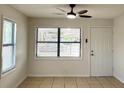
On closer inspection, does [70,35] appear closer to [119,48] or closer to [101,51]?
[101,51]

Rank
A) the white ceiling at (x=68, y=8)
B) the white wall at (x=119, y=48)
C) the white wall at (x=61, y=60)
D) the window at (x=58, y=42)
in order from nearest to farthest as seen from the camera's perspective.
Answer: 1. the white ceiling at (x=68, y=8)
2. the white wall at (x=119, y=48)
3. the white wall at (x=61, y=60)
4. the window at (x=58, y=42)

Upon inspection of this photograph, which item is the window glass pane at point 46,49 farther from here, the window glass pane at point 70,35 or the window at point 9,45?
the window at point 9,45

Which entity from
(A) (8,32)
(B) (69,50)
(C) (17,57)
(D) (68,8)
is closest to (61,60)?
(B) (69,50)

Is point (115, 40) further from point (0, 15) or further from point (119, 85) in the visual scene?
point (0, 15)

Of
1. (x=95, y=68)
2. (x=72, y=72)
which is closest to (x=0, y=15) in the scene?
(x=72, y=72)

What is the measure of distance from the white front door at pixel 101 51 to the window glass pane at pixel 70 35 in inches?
22.8

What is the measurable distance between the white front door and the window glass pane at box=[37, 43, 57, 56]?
1.49 m

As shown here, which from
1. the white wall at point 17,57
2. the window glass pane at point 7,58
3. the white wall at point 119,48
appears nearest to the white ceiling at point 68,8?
the white wall at point 17,57

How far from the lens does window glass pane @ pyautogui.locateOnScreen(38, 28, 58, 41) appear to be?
6.96 meters

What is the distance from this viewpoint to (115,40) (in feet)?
21.6

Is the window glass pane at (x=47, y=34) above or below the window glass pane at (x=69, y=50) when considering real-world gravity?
above

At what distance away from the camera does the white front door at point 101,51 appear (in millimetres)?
6918

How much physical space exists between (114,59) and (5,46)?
412 cm

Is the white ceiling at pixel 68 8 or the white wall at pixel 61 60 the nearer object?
the white ceiling at pixel 68 8
